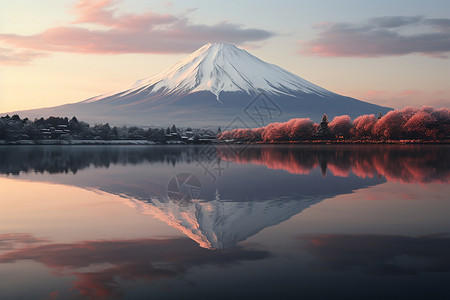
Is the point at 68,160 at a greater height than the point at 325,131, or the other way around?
the point at 325,131

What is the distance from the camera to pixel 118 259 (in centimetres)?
918

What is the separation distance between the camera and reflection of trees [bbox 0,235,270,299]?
795 centimetres

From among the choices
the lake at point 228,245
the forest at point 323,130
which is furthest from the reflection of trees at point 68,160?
the forest at point 323,130

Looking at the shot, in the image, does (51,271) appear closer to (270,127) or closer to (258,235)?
(258,235)

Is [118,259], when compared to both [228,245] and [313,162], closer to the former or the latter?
[228,245]

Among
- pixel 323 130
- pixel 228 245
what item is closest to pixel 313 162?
pixel 228 245

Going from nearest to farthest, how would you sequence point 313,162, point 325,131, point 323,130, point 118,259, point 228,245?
point 118,259, point 228,245, point 313,162, point 325,131, point 323,130

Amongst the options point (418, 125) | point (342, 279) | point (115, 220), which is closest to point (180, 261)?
point (342, 279)

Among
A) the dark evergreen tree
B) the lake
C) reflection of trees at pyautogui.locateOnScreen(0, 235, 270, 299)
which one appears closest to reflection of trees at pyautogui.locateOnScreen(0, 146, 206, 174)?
A: the lake

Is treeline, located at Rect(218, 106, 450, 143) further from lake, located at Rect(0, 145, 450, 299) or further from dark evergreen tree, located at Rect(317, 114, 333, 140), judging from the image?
lake, located at Rect(0, 145, 450, 299)

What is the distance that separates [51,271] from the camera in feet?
27.9

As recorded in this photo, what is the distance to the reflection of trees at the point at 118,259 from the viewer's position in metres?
7.95

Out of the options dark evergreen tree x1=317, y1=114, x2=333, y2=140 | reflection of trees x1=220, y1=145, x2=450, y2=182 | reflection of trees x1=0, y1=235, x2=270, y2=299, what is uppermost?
dark evergreen tree x1=317, y1=114, x2=333, y2=140

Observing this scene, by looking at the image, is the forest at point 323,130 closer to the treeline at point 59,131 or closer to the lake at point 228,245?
the treeline at point 59,131
